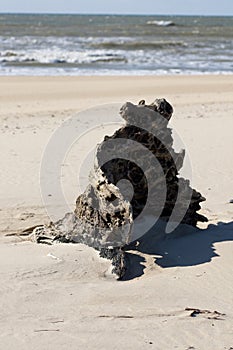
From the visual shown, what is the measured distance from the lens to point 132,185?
5.32 meters

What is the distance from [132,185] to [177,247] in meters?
0.61

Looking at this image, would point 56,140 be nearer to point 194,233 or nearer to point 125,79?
point 194,233

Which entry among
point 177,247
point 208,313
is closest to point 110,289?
point 208,313

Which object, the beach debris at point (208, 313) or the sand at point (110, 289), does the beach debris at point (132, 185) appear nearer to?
the sand at point (110, 289)

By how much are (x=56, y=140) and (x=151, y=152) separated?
5.81m

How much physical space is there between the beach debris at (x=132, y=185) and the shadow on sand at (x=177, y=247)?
0.31ft

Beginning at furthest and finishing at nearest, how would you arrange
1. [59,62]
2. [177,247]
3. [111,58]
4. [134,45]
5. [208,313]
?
[134,45]
[111,58]
[59,62]
[177,247]
[208,313]

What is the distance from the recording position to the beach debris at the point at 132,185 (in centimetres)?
507

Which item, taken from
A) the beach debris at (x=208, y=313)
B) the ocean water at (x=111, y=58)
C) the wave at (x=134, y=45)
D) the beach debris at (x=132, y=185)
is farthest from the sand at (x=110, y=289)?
the wave at (x=134, y=45)

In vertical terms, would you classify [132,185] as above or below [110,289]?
above

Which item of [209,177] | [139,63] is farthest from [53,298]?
[139,63]

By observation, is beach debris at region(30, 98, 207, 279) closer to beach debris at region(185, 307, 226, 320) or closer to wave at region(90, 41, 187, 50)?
beach debris at region(185, 307, 226, 320)

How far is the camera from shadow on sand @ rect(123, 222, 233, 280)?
4980 mm

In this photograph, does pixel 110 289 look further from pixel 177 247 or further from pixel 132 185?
pixel 132 185
